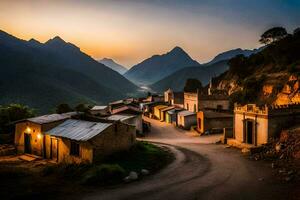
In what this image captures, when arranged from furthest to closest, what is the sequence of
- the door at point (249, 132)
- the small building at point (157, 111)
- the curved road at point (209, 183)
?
the small building at point (157, 111)
the door at point (249, 132)
the curved road at point (209, 183)

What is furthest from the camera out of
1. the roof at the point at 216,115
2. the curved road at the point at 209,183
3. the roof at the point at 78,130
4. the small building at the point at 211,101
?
the small building at the point at 211,101

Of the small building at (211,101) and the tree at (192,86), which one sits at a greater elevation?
the tree at (192,86)

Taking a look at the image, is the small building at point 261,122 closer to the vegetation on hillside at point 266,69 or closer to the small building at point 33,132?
the small building at point 33,132

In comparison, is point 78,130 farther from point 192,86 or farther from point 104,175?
point 192,86

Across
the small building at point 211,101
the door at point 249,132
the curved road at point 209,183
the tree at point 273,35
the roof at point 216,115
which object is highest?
the tree at point 273,35

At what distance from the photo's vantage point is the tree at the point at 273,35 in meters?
78.2

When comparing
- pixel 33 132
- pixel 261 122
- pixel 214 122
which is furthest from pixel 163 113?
pixel 33 132

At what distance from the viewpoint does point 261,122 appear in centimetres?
3111

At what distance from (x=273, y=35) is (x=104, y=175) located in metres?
71.3

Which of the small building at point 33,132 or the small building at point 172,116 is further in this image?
the small building at point 172,116

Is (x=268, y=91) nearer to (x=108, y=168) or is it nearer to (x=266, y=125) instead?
(x=266, y=125)

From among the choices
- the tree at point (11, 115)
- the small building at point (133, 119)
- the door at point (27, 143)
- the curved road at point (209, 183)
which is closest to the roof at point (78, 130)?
the door at point (27, 143)

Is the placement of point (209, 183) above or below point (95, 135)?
below

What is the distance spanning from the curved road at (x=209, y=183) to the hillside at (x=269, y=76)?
89.2 feet
